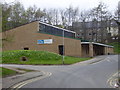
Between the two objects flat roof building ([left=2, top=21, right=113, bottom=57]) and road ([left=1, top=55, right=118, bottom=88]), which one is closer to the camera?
road ([left=1, top=55, right=118, bottom=88])

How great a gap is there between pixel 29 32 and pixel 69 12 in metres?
40.4

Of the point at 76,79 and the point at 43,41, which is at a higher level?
the point at 43,41

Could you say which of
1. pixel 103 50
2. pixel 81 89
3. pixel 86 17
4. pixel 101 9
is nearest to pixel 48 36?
pixel 103 50

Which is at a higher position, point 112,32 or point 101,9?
point 101,9

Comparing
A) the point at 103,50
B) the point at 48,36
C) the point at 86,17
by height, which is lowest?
the point at 103,50

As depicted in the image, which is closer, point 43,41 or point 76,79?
point 76,79

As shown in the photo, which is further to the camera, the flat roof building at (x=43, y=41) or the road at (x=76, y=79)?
the flat roof building at (x=43, y=41)

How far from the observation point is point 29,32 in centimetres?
4456

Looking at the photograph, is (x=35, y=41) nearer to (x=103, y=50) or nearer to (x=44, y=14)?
(x=103, y=50)

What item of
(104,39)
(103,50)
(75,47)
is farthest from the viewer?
(104,39)

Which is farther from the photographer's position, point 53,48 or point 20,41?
point 20,41

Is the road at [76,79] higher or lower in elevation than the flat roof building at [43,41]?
lower

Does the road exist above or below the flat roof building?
below

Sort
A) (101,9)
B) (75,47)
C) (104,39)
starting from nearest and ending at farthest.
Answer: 1. (75,47)
2. (101,9)
3. (104,39)
